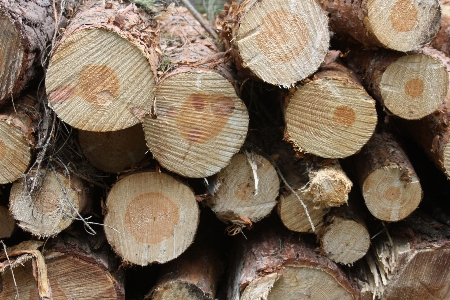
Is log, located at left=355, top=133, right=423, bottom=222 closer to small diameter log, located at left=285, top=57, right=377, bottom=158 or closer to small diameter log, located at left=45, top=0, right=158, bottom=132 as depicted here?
small diameter log, located at left=285, top=57, right=377, bottom=158

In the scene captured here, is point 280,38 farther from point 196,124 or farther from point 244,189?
point 244,189

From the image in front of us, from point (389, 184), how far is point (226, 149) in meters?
0.81

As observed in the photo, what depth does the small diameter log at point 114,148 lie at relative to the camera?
2.40 meters

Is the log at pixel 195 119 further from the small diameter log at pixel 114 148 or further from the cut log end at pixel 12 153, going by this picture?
the cut log end at pixel 12 153

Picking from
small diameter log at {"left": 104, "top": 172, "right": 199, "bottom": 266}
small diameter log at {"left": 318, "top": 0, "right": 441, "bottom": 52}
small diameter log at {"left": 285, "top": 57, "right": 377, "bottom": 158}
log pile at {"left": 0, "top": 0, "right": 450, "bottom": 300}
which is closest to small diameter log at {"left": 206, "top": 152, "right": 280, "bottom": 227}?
log pile at {"left": 0, "top": 0, "right": 450, "bottom": 300}

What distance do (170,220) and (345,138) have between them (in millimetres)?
906

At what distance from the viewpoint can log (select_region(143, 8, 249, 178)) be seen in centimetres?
211

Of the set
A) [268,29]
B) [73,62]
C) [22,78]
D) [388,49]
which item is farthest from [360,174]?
[22,78]

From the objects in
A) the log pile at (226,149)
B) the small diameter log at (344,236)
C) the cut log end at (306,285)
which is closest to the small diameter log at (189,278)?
the log pile at (226,149)

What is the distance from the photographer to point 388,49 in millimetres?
2221

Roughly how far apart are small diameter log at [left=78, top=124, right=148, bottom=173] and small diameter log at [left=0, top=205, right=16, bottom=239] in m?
0.48

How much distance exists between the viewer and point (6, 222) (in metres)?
2.45

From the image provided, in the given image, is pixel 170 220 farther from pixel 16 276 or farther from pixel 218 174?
pixel 16 276

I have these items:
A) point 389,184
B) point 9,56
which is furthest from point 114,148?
point 389,184
